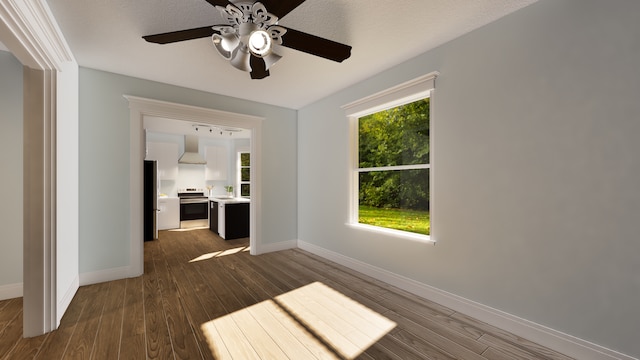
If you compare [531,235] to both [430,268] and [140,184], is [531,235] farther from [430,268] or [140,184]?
[140,184]

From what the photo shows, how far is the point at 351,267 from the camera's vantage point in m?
3.57

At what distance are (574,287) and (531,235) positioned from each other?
401mm

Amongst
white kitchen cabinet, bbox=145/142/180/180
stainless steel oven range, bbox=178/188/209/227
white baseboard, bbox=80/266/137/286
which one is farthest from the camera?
white kitchen cabinet, bbox=145/142/180/180

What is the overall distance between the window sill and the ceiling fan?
6.46ft

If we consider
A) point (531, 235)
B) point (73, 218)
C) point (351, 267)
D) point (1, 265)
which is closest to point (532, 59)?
point (531, 235)

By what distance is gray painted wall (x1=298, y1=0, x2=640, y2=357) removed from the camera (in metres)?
1.61

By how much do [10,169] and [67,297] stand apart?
149 cm

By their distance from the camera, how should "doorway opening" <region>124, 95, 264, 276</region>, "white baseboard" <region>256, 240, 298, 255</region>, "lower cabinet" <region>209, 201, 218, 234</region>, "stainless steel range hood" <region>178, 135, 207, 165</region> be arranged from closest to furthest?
"doorway opening" <region>124, 95, 264, 276</region>
"white baseboard" <region>256, 240, 298, 255</region>
"lower cabinet" <region>209, 201, 218, 234</region>
"stainless steel range hood" <region>178, 135, 207, 165</region>

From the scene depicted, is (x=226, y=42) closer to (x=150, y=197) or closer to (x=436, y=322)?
(x=436, y=322)

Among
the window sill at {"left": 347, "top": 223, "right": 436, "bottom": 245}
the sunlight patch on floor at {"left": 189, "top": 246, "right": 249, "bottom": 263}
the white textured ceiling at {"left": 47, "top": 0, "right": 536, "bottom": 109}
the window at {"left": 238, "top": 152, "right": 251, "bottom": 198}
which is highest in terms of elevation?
the white textured ceiling at {"left": 47, "top": 0, "right": 536, "bottom": 109}

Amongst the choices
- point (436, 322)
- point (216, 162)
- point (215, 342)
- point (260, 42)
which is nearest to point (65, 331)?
point (215, 342)

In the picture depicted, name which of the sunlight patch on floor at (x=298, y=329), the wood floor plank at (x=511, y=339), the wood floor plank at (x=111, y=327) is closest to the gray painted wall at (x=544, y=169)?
the wood floor plank at (x=511, y=339)

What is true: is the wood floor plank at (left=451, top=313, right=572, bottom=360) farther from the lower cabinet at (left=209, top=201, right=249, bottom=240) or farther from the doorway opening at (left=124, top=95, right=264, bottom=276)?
the lower cabinet at (left=209, top=201, right=249, bottom=240)

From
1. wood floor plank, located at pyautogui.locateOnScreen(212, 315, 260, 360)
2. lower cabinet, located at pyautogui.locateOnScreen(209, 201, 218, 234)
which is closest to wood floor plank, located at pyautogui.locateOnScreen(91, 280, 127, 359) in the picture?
wood floor plank, located at pyautogui.locateOnScreen(212, 315, 260, 360)
